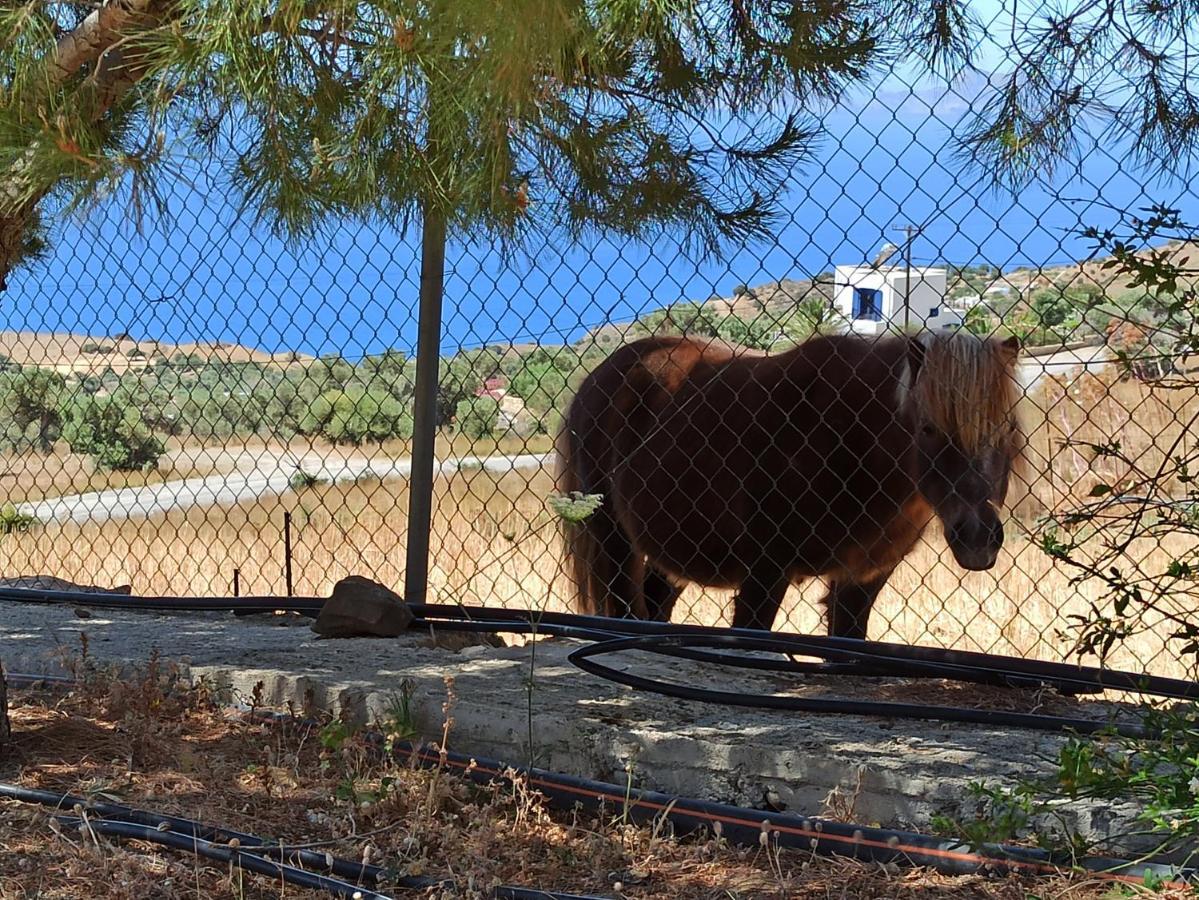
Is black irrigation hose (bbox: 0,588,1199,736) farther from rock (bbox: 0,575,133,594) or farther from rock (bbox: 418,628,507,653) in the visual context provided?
rock (bbox: 0,575,133,594)

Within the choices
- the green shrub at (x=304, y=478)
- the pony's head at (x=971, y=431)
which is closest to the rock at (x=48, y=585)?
the green shrub at (x=304, y=478)

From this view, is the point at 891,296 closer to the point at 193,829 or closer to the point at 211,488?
the point at 193,829

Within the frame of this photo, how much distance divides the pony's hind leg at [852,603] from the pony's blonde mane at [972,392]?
3.00ft

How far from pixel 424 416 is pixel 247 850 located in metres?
2.27

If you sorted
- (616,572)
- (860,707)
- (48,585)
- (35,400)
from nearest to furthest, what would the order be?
1. (860,707)
2. (48,585)
3. (616,572)
4. (35,400)

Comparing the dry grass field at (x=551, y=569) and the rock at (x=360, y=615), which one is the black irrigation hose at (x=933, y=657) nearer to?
the rock at (x=360, y=615)

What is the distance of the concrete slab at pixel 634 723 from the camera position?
2.72 meters

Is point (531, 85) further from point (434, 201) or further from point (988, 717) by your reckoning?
point (988, 717)

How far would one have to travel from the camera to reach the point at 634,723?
3062 mm

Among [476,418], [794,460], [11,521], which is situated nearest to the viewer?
[794,460]

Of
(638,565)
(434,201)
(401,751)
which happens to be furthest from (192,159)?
(638,565)

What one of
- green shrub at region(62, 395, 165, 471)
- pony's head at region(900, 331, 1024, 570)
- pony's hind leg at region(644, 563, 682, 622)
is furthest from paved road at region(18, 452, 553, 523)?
pony's head at region(900, 331, 1024, 570)

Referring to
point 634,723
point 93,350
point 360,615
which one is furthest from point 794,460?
point 93,350

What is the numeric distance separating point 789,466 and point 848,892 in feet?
8.05
